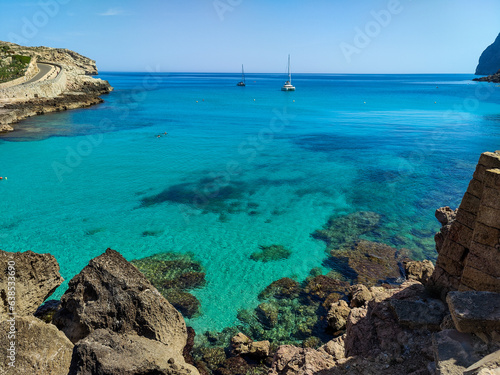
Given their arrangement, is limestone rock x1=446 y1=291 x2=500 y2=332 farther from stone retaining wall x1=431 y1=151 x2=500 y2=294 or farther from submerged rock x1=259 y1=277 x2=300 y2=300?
submerged rock x1=259 y1=277 x2=300 y2=300

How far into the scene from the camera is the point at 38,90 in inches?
2302

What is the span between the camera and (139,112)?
207 ft

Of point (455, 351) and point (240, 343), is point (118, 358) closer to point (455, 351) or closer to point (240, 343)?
point (240, 343)

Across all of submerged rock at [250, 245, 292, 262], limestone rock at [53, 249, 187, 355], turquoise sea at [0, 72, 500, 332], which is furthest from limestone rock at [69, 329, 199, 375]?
submerged rock at [250, 245, 292, 262]

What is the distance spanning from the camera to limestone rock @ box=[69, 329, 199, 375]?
6.95 metres

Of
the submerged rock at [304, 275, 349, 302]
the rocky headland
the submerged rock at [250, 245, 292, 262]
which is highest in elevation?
the rocky headland

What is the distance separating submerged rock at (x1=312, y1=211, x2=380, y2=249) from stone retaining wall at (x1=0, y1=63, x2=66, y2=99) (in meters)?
54.5

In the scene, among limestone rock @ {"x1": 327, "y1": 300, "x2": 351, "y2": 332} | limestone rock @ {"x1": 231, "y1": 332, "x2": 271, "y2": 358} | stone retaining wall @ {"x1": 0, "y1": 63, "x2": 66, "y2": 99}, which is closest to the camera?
limestone rock @ {"x1": 231, "y1": 332, "x2": 271, "y2": 358}

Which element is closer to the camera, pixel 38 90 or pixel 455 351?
pixel 455 351

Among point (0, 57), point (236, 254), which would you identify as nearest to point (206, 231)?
point (236, 254)

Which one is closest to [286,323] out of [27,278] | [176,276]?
[176,276]

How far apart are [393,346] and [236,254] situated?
9789 millimetres

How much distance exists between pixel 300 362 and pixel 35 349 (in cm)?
621

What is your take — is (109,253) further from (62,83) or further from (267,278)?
(62,83)
